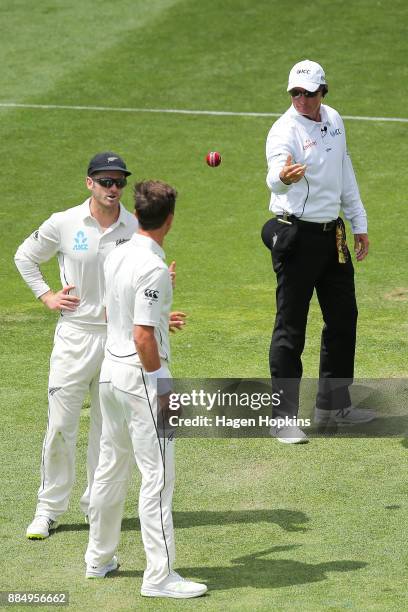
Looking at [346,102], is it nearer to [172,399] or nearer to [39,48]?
[39,48]

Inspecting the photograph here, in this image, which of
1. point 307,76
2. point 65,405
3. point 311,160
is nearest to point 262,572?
point 65,405

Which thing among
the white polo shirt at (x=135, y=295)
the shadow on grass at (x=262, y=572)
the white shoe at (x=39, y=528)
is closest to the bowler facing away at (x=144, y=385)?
the white polo shirt at (x=135, y=295)

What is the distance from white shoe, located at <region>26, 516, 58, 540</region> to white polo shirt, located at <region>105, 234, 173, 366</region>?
1291 millimetres

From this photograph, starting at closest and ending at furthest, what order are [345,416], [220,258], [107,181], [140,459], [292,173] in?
[140,459] → [107,181] → [292,173] → [345,416] → [220,258]

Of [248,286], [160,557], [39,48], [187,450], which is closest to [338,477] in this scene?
[187,450]

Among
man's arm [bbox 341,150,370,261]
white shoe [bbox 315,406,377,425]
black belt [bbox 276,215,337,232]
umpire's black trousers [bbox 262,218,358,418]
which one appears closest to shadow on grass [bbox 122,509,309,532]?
umpire's black trousers [bbox 262,218,358,418]

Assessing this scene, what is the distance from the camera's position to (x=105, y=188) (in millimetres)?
7754

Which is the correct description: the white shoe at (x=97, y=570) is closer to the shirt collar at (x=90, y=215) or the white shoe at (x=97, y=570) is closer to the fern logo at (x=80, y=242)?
the fern logo at (x=80, y=242)

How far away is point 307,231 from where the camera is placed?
9195 mm

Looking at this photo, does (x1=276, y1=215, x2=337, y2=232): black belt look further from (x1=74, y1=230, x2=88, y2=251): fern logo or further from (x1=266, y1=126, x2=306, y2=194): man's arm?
(x1=74, y1=230, x2=88, y2=251): fern logo

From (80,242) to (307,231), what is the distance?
1985mm

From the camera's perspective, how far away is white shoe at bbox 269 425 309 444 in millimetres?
9148

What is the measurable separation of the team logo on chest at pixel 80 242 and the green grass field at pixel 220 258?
1.64 metres

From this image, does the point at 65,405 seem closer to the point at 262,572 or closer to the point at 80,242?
the point at 80,242
